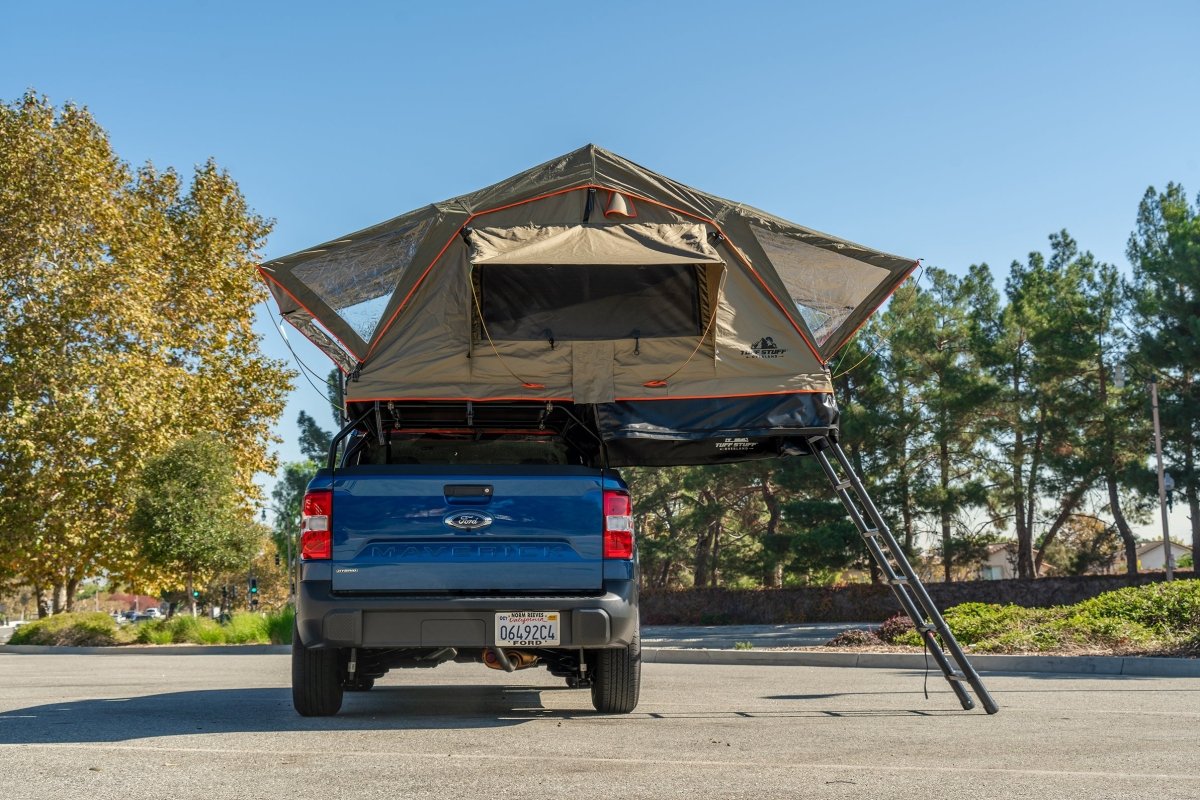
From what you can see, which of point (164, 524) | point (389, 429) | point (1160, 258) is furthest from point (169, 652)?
point (1160, 258)

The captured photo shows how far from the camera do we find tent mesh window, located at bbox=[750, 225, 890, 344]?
799cm

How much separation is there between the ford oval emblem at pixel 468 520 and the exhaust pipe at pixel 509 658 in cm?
82

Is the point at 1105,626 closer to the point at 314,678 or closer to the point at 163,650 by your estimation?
the point at 314,678

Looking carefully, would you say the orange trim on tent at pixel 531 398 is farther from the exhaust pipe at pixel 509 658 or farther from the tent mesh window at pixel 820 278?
the exhaust pipe at pixel 509 658

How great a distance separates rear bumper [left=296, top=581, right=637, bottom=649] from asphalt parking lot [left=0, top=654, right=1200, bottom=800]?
50cm

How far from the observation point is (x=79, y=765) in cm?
502

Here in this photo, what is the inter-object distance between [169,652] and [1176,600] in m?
19.4

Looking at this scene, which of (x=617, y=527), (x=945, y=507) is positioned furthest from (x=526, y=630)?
(x=945, y=507)

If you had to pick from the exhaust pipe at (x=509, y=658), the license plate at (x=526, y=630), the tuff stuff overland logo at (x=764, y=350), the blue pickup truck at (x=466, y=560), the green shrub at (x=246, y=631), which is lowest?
the green shrub at (x=246, y=631)

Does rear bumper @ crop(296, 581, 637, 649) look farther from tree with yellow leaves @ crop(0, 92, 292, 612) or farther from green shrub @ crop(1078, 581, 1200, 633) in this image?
tree with yellow leaves @ crop(0, 92, 292, 612)

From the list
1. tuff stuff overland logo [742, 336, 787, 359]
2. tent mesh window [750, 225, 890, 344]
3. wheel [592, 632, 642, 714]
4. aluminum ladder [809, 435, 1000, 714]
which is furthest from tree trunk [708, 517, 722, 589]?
wheel [592, 632, 642, 714]

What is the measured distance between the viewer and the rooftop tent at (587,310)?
24.6 feet

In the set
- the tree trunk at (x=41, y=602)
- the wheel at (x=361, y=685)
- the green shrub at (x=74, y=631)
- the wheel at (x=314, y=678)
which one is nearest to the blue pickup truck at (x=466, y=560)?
the wheel at (x=314, y=678)

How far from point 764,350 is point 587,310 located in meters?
1.24
